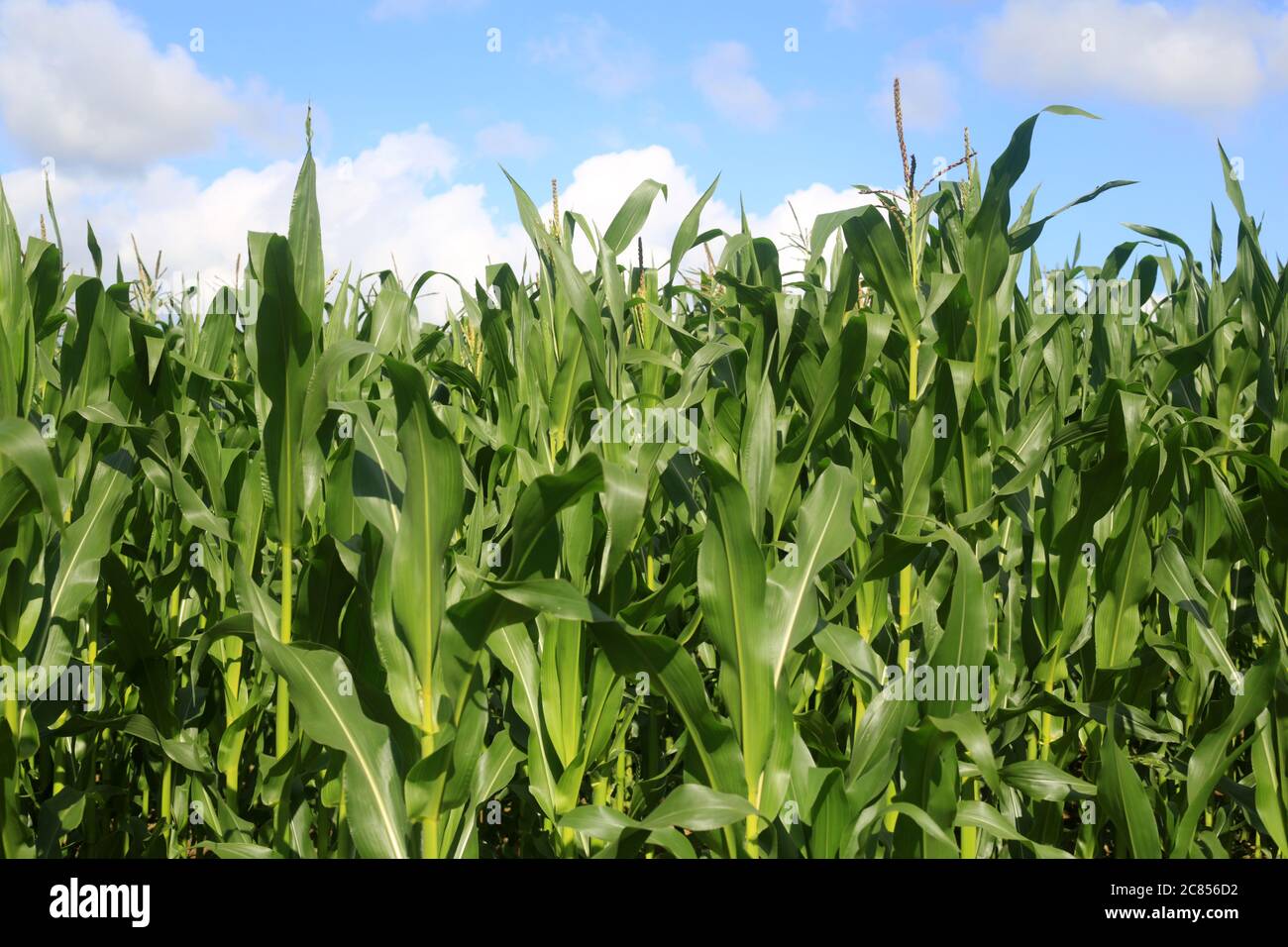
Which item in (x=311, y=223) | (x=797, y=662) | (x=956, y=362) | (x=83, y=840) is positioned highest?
(x=311, y=223)

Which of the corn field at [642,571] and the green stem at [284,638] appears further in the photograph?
the green stem at [284,638]

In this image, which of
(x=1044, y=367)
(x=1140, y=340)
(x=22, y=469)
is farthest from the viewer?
(x=1140, y=340)

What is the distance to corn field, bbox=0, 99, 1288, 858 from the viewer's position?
162cm

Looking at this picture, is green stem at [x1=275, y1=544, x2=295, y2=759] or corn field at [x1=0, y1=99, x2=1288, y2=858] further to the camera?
green stem at [x1=275, y1=544, x2=295, y2=759]

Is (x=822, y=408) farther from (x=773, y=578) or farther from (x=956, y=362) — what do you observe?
(x=773, y=578)

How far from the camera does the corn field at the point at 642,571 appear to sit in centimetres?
162

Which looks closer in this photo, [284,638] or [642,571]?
[284,638]

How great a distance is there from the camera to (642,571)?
9.83 feet

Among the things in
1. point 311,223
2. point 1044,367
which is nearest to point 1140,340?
point 1044,367

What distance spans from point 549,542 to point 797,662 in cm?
69

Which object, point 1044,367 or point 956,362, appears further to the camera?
point 1044,367

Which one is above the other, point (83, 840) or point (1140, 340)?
point (1140, 340)

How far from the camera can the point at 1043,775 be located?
83.2 inches

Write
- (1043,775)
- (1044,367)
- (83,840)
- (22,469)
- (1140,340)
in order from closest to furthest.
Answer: (22,469) < (1043,775) < (83,840) < (1044,367) < (1140,340)
